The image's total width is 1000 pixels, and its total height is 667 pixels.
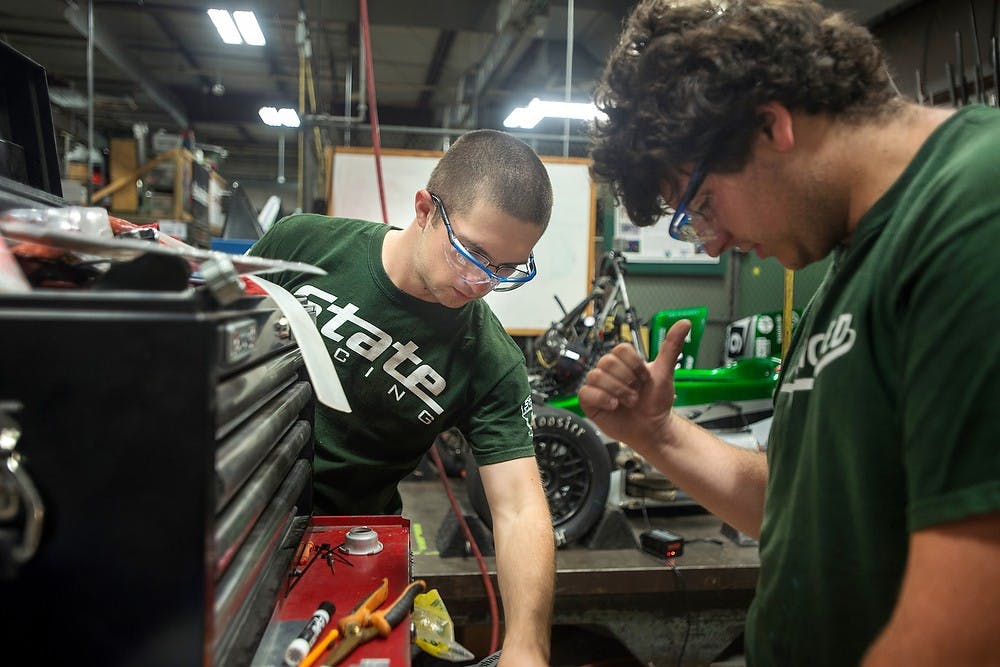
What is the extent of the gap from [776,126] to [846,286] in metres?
0.23

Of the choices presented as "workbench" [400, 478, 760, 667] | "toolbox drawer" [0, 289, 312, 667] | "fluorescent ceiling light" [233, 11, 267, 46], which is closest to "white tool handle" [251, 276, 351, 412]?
"toolbox drawer" [0, 289, 312, 667]

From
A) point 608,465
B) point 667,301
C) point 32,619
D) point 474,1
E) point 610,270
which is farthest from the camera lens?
point 667,301

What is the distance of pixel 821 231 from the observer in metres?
0.88

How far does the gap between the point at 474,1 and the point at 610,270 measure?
9.57 ft

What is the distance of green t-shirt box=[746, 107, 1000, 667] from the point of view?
1.85ft

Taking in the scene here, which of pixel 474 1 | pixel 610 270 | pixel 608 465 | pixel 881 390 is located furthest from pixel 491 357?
pixel 474 1

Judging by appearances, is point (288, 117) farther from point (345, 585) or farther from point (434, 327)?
point (345, 585)

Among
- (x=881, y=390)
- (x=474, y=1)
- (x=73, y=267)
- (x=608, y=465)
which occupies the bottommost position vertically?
(x=608, y=465)

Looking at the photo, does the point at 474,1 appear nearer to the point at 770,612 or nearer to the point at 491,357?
the point at 491,357

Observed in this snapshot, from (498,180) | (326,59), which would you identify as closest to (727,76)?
(498,180)

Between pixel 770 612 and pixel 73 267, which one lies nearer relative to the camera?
pixel 73 267

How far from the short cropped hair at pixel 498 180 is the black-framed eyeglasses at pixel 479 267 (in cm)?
6

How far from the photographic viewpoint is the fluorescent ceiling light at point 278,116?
26.6 ft

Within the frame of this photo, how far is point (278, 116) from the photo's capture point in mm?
8391
